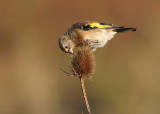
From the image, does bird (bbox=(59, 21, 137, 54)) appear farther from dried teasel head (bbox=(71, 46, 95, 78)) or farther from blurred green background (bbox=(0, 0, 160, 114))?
blurred green background (bbox=(0, 0, 160, 114))

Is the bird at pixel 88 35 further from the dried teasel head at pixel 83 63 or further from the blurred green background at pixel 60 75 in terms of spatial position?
the blurred green background at pixel 60 75

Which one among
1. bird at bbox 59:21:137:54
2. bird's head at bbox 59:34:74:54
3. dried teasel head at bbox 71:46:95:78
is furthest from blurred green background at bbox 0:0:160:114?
dried teasel head at bbox 71:46:95:78

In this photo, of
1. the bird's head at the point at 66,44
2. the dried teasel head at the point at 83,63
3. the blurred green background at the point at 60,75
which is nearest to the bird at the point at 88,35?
the bird's head at the point at 66,44

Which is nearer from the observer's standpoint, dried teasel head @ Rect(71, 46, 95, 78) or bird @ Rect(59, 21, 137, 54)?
dried teasel head @ Rect(71, 46, 95, 78)

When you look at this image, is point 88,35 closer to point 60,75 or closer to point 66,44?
point 66,44

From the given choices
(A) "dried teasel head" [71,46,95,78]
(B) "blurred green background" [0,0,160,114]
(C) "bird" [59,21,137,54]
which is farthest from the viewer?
(B) "blurred green background" [0,0,160,114]

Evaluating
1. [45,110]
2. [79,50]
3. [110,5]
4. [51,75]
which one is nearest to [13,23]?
[51,75]
